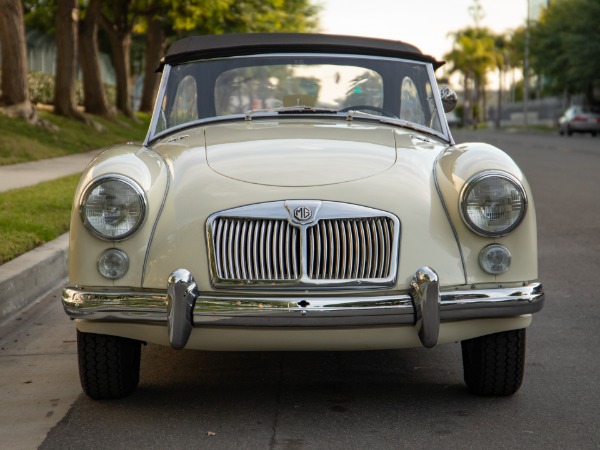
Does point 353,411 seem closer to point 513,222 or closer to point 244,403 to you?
point 244,403

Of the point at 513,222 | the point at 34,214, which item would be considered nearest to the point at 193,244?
the point at 513,222

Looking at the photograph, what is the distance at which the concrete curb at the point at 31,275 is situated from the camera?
22.4ft

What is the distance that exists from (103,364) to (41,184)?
9.19 metres

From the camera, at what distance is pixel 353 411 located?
179 inches

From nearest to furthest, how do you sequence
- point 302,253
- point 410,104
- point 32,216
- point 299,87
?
point 302,253, point 410,104, point 299,87, point 32,216

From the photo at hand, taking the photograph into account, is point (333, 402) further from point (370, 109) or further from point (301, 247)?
point (370, 109)

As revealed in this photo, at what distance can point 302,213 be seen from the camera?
4379 millimetres

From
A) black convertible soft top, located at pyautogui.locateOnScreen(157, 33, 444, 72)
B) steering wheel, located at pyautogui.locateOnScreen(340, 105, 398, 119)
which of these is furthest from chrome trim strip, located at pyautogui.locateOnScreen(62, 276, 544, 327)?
black convertible soft top, located at pyautogui.locateOnScreen(157, 33, 444, 72)

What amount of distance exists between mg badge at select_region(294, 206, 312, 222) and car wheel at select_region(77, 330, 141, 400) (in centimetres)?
97

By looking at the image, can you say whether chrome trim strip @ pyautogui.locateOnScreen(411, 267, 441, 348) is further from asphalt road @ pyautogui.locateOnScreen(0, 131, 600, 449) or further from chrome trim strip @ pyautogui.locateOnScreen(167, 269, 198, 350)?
chrome trim strip @ pyautogui.locateOnScreen(167, 269, 198, 350)

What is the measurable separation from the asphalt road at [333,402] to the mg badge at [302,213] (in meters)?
0.82

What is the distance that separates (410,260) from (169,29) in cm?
4329

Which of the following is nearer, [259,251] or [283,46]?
[259,251]

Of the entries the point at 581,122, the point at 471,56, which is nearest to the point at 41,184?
the point at 581,122
